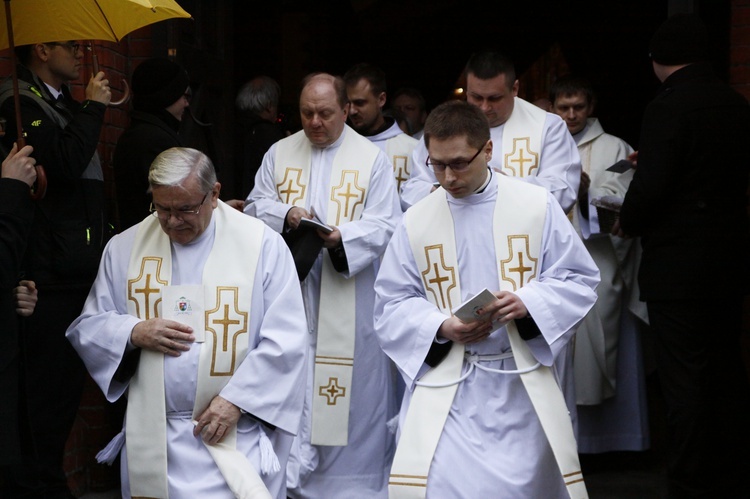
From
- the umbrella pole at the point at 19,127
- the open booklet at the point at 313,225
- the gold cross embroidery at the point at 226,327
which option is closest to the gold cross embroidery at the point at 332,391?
the open booklet at the point at 313,225

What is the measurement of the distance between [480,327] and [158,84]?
2.45 m

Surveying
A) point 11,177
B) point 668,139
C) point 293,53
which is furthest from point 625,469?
point 293,53

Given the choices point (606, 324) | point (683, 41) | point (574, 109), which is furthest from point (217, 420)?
point (574, 109)

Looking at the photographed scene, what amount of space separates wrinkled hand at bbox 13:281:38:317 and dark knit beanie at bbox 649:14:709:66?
3.26 meters

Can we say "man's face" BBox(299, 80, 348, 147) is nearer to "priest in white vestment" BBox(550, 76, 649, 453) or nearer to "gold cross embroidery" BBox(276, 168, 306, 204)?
"gold cross embroidery" BBox(276, 168, 306, 204)

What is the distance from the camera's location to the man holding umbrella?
539cm

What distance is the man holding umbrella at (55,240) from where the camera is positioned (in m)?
5.39

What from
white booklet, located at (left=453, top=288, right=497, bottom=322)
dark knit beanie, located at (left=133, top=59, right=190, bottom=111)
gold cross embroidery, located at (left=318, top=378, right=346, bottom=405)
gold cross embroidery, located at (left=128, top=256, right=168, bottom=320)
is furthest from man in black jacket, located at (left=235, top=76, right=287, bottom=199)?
white booklet, located at (left=453, top=288, right=497, bottom=322)

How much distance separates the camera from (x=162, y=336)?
4.83 meters

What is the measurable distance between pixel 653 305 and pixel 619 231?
2.03ft

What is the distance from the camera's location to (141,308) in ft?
16.4

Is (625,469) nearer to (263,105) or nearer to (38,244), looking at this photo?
(263,105)

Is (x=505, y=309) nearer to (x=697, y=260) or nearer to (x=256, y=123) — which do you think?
(x=697, y=260)

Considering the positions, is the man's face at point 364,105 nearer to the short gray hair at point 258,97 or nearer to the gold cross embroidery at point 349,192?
the short gray hair at point 258,97
